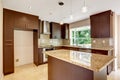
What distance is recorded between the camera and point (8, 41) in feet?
10.7

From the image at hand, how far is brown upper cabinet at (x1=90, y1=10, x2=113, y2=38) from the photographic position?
3328 millimetres

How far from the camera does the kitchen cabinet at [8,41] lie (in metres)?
3.16

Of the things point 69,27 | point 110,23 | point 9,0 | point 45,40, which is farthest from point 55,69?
point 69,27

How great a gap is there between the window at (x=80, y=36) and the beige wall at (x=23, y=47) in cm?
268

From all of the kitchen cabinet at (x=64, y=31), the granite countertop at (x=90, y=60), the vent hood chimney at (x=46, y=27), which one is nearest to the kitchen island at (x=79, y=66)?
the granite countertop at (x=90, y=60)

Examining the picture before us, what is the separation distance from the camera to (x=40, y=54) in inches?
171

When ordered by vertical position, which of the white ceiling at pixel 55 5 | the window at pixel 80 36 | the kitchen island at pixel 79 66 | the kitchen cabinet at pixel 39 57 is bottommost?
the kitchen cabinet at pixel 39 57

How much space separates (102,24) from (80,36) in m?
1.93

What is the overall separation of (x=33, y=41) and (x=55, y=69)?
2808mm

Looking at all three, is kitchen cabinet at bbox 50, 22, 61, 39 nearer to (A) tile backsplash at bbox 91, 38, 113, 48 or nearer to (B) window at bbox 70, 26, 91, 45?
(B) window at bbox 70, 26, 91, 45

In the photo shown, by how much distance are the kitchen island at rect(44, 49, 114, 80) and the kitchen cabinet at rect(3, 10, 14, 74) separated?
1.75m

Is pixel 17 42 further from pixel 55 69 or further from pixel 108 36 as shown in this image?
pixel 108 36

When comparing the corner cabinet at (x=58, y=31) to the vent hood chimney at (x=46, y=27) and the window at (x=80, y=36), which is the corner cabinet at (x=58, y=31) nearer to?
the vent hood chimney at (x=46, y=27)

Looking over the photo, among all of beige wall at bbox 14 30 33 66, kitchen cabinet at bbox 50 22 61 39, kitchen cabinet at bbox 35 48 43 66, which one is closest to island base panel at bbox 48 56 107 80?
kitchen cabinet at bbox 35 48 43 66
